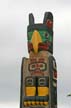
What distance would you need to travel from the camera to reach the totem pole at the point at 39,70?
207 feet

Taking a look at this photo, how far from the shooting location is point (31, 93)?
208 ft

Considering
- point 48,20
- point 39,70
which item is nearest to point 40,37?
point 48,20

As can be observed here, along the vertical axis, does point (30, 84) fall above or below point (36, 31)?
below

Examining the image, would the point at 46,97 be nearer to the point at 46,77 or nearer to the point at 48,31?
the point at 46,77

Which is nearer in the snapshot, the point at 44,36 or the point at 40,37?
the point at 40,37

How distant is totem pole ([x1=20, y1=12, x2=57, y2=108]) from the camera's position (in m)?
63.1

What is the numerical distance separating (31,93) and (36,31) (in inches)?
287

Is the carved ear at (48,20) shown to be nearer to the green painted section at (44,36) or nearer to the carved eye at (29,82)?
the green painted section at (44,36)

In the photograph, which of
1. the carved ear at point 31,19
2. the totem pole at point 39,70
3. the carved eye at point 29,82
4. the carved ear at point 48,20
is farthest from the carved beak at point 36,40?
the carved eye at point 29,82

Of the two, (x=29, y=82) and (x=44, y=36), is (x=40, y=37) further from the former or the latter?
(x=29, y=82)

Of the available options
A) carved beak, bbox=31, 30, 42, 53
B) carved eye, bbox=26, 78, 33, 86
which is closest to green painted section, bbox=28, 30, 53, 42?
carved beak, bbox=31, 30, 42, 53

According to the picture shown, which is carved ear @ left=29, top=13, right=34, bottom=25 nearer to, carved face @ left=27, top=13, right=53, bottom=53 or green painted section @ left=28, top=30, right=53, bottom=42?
carved face @ left=27, top=13, right=53, bottom=53

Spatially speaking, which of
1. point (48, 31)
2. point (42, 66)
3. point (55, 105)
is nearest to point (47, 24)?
point (48, 31)

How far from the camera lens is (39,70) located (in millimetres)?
64312
